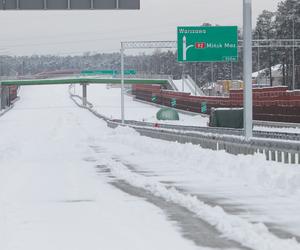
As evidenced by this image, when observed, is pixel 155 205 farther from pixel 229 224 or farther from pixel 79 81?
pixel 79 81

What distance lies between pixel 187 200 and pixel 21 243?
5.22m

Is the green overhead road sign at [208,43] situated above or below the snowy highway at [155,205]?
above

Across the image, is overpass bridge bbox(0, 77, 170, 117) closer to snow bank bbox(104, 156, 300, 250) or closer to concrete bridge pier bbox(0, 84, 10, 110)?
concrete bridge pier bbox(0, 84, 10, 110)

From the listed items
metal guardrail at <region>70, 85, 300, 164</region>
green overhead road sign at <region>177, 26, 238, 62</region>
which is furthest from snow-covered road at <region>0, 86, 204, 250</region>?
green overhead road sign at <region>177, 26, 238, 62</region>

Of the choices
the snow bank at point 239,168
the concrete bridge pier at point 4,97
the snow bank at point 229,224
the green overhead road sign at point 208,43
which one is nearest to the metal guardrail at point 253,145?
the snow bank at point 239,168

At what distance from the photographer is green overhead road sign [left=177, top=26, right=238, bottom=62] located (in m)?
56.2

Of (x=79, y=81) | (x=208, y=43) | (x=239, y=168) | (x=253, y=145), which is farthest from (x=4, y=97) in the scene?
(x=239, y=168)

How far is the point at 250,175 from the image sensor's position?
19016mm

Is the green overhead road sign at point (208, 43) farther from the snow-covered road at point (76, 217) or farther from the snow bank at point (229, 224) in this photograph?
the snow bank at point (229, 224)

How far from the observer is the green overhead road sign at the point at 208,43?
184ft

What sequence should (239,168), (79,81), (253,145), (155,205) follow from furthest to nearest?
1. (79,81)
2. (253,145)
3. (239,168)
4. (155,205)

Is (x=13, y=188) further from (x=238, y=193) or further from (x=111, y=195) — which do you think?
(x=238, y=193)

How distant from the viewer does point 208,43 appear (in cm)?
5638

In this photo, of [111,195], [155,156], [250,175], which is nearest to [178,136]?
[155,156]
